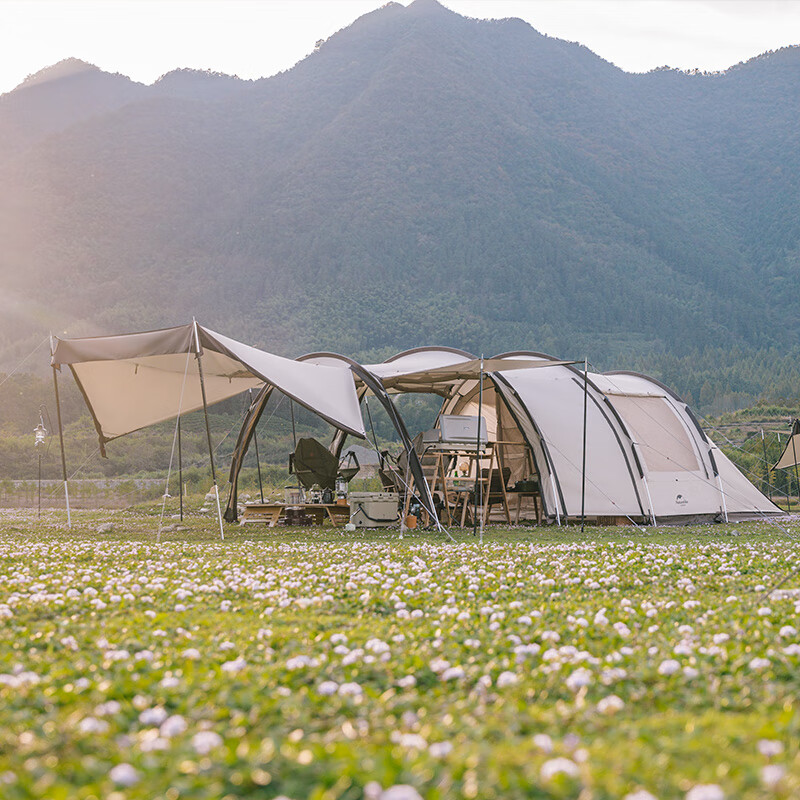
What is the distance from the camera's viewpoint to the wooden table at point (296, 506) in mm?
14562

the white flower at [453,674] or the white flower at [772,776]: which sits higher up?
the white flower at [772,776]

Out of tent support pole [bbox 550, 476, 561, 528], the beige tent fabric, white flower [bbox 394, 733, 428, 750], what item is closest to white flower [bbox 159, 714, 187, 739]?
white flower [bbox 394, 733, 428, 750]

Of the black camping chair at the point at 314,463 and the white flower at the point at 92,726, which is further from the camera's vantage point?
the black camping chair at the point at 314,463

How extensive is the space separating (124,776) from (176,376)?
12459 millimetres

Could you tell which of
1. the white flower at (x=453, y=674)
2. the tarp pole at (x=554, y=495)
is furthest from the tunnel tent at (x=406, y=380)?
the white flower at (x=453, y=674)

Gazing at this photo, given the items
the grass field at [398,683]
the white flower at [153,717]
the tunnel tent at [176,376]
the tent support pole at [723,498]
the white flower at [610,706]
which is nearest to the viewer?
the grass field at [398,683]

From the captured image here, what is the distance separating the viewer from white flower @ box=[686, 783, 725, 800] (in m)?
2.07

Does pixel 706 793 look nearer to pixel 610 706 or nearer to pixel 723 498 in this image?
pixel 610 706

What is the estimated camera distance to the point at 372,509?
13523 millimetres

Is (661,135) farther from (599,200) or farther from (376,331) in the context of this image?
(376,331)

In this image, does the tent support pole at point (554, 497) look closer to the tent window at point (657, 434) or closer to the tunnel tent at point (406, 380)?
the tent window at point (657, 434)

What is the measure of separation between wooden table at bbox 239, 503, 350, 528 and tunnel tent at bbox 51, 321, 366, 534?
6.79ft

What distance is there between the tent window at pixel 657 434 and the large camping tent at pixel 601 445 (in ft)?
0.06

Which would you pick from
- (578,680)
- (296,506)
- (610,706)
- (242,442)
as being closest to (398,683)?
(578,680)
